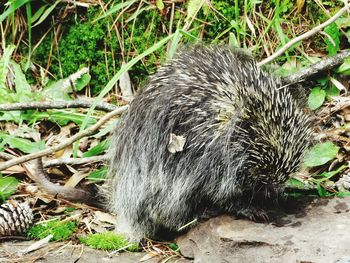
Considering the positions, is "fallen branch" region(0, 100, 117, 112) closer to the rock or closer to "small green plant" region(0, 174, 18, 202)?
"small green plant" region(0, 174, 18, 202)

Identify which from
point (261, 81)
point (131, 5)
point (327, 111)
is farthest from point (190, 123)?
point (131, 5)

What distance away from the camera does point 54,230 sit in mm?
4621

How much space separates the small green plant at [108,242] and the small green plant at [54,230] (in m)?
0.14

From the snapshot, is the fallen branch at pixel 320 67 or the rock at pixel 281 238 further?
the fallen branch at pixel 320 67

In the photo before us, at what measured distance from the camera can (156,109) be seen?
14.2ft

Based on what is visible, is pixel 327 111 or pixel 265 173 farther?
pixel 327 111

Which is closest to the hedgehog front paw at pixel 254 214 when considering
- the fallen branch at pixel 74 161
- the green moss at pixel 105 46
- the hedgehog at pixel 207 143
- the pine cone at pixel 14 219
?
the hedgehog at pixel 207 143

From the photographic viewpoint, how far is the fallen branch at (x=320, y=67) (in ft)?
17.1

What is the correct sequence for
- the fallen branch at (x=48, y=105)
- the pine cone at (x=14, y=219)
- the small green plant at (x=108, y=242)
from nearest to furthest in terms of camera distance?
the small green plant at (x=108, y=242)
the pine cone at (x=14, y=219)
the fallen branch at (x=48, y=105)

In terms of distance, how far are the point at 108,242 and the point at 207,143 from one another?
993mm

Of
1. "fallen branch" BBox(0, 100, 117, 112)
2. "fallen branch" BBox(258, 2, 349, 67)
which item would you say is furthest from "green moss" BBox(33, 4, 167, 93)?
"fallen branch" BBox(258, 2, 349, 67)

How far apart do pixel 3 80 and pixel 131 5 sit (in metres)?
1.33

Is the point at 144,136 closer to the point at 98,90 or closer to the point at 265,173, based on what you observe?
the point at 265,173

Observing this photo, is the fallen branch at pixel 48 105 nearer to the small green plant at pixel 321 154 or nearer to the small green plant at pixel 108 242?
the small green plant at pixel 108 242
